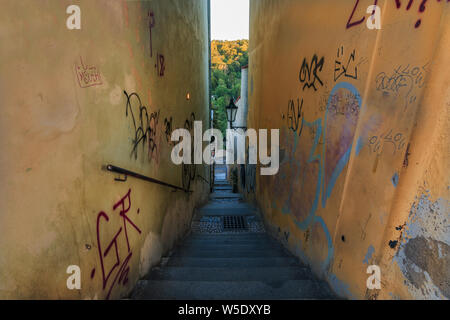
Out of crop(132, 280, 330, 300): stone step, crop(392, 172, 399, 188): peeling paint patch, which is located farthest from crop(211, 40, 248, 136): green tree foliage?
crop(392, 172, 399, 188): peeling paint patch

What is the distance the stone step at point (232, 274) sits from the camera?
291cm

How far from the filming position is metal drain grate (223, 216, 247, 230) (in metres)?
6.21

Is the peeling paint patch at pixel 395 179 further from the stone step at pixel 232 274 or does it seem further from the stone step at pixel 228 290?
the stone step at pixel 232 274

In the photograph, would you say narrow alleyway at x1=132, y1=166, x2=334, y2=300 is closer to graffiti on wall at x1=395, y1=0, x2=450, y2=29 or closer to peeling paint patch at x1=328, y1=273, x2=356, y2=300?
peeling paint patch at x1=328, y1=273, x2=356, y2=300

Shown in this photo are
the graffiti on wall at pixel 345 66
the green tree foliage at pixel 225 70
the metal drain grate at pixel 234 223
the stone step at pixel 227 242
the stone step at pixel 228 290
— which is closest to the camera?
the graffiti on wall at pixel 345 66

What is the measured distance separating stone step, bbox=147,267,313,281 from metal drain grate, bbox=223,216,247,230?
9.96ft

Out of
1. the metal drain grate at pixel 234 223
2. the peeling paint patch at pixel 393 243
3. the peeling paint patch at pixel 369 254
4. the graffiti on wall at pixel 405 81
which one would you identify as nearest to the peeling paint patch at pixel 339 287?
the peeling paint patch at pixel 369 254

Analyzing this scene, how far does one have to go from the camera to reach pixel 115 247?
2199mm

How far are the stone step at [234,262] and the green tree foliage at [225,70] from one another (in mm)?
26365

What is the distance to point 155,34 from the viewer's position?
130 inches

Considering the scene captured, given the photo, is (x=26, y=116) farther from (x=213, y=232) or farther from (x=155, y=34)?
(x=213, y=232)

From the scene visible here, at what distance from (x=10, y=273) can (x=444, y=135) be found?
248 centimetres

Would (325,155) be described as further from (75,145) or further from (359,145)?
(75,145)

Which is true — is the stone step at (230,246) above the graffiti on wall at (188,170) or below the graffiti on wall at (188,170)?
below
